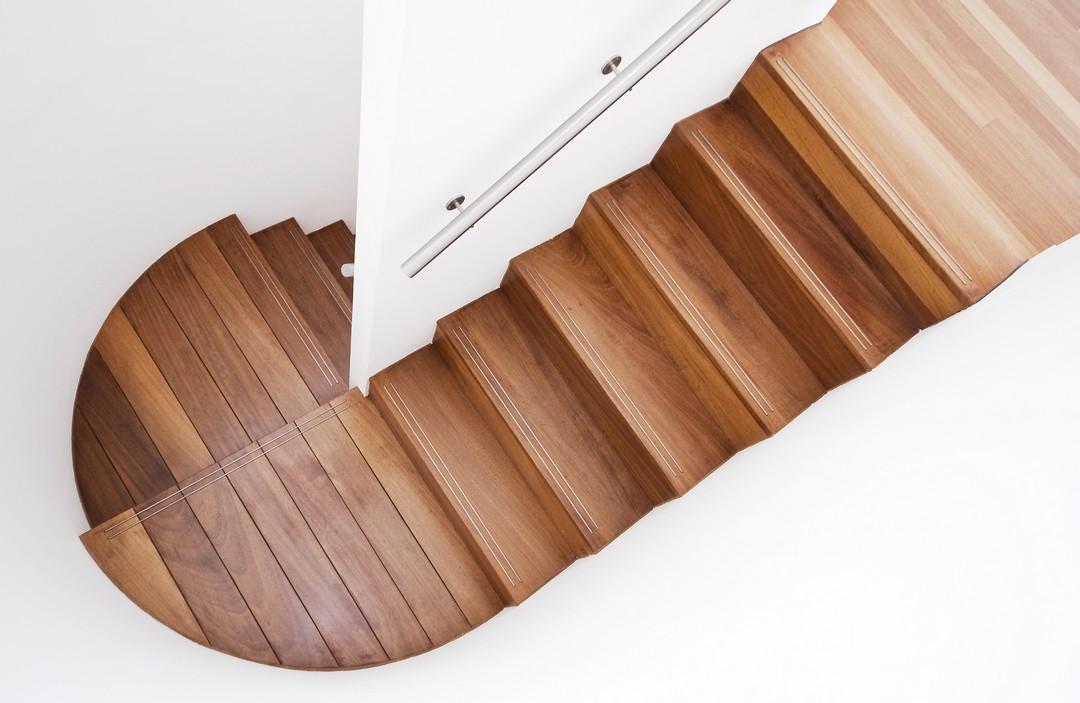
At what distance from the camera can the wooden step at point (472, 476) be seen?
2611 mm

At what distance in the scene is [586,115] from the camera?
1496mm

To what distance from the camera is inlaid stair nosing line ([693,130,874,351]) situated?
82.5 inches

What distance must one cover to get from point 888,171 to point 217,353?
252 centimetres

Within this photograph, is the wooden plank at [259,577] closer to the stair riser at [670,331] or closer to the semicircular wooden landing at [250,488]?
the semicircular wooden landing at [250,488]

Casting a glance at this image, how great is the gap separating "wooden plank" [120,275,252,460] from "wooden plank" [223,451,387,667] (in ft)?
0.62

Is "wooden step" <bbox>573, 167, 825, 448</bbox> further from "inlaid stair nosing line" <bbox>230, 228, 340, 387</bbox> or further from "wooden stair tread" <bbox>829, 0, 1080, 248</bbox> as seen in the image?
"inlaid stair nosing line" <bbox>230, 228, 340, 387</bbox>

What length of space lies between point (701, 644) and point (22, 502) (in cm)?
211

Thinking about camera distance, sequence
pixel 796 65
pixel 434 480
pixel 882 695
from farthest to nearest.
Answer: pixel 434 480
pixel 796 65
pixel 882 695

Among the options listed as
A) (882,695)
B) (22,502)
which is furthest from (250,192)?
(882,695)

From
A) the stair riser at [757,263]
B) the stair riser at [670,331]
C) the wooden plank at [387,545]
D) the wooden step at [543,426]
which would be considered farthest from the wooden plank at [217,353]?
the stair riser at [757,263]

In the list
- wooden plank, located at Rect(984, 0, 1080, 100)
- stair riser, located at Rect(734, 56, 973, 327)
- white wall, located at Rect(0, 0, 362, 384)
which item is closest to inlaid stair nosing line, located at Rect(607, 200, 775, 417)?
stair riser, located at Rect(734, 56, 973, 327)

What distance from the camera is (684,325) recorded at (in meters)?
2.30

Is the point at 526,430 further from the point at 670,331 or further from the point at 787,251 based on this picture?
the point at 787,251

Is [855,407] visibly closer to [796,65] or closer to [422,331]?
[796,65]
